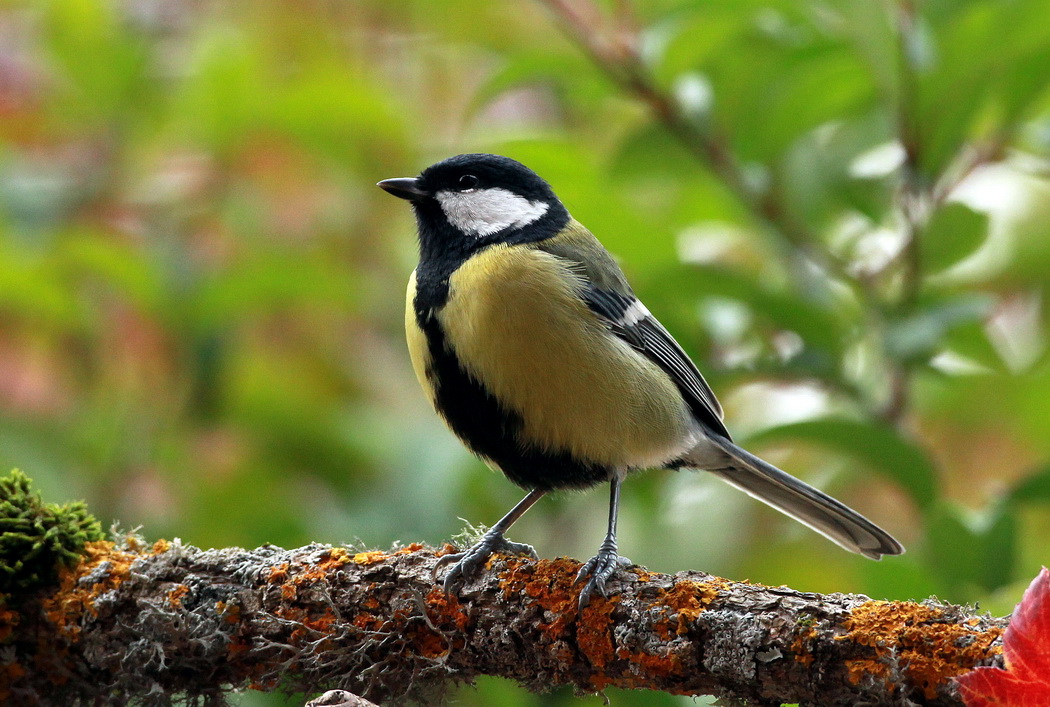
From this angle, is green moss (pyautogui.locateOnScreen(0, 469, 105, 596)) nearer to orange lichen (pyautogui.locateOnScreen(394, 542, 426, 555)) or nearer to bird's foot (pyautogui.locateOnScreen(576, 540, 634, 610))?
orange lichen (pyautogui.locateOnScreen(394, 542, 426, 555))

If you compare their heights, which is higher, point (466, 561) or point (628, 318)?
point (628, 318)

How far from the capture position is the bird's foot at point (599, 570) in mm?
1487

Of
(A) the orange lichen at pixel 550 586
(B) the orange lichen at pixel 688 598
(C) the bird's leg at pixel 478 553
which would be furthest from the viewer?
(C) the bird's leg at pixel 478 553

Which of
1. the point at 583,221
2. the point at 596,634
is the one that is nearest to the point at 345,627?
the point at 596,634

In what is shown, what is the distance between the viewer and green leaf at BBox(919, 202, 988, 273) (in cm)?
207

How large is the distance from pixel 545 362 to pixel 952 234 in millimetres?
929

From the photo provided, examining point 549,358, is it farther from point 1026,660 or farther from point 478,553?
point 1026,660

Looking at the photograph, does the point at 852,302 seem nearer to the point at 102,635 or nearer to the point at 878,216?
the point at 878,216

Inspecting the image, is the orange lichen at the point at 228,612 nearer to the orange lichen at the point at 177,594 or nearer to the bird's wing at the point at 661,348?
the orange lichen at the point at 177,594

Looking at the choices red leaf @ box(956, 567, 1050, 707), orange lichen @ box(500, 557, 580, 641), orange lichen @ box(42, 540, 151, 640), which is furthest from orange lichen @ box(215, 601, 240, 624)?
red leaf @ box(956, 567, 1050, 707)

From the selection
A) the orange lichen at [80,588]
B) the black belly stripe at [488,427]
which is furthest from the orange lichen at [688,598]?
the orange lichen at [80,588]

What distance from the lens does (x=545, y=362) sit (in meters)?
1.90

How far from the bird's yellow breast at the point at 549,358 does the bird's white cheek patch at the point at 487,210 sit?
0.18 meters

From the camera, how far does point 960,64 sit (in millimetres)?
2076
